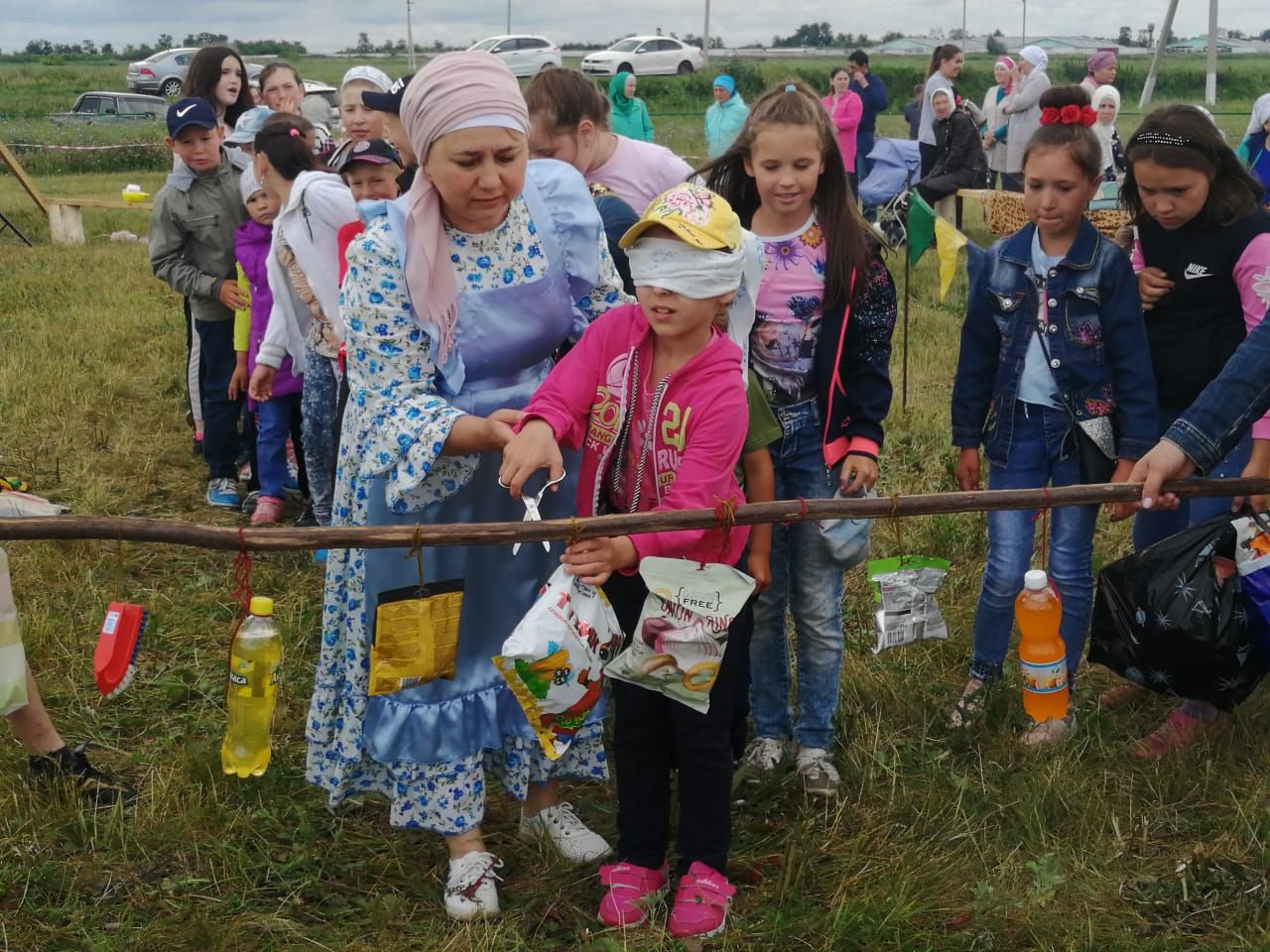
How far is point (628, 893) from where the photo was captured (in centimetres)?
305

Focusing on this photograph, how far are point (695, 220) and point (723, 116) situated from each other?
1343 centimetres

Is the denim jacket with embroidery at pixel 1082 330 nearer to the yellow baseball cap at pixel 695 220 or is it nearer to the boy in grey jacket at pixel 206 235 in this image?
the yellow baseball cap at pixel 695 220

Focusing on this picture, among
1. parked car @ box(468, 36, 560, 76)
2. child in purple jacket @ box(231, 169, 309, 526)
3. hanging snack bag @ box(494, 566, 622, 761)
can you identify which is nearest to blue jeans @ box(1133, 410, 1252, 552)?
hanging snack bag @ box(494, 566, 622, 761)

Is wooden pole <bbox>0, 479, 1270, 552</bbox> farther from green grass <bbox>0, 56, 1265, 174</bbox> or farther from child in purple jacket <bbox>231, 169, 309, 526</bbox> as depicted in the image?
green grass <bbox>0, 56, 1265, 174</bbox>

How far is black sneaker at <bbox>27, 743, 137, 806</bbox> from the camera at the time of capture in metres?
3.66

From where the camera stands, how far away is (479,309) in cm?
298

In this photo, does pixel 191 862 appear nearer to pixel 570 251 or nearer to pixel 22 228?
pixel 570 251

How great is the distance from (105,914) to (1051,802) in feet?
7.90

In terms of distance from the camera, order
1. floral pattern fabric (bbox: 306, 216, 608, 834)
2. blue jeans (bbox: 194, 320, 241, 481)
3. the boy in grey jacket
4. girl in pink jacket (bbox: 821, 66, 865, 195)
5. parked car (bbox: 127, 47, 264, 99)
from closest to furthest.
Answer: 1. floral pattern fabric (bbox: 306, 216, 608, 834)
2. the boy in grey jacket
3. blue jeans (bbox: 194, 320, 241, 481)
4. girl in pink jacket (bbox: 821, 66, 865, 195)
5. parked car (bbox: 127, 47, 264, 99)

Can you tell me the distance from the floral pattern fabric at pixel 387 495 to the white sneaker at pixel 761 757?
19.6 inches

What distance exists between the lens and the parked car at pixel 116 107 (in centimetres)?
3297

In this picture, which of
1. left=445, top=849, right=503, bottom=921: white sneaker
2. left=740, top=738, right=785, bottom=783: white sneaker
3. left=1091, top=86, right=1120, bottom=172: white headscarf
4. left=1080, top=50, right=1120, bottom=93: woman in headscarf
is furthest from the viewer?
left=1080, top=50, right=1120, bottom=93: woman in headscarf

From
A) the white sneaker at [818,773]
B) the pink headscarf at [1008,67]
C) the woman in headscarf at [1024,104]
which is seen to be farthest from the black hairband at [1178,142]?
the pink headscarf at [1008,67]

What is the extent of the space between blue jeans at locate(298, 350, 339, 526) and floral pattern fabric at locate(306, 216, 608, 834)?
2.25 meters
